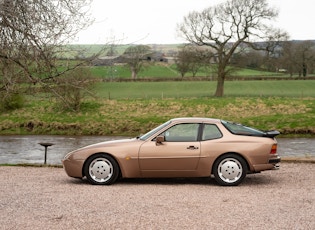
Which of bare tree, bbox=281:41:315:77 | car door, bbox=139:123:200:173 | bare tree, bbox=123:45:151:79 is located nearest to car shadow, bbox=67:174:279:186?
car door, bbox=139:123:200:173

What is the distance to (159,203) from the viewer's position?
987 cm

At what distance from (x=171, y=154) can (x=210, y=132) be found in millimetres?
991

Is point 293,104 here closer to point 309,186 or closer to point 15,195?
point 309,186

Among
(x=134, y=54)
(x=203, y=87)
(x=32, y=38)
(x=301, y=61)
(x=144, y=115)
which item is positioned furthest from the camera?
(x=301, y=61)

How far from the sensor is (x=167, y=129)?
40.4 ft

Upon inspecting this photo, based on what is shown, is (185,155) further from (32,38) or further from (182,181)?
(32,38)

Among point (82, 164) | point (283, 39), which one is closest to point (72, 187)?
point (82, 164)

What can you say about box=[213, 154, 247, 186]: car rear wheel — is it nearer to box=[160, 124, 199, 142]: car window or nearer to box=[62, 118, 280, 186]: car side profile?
box=[62, 118, 280, 186]: car side profile

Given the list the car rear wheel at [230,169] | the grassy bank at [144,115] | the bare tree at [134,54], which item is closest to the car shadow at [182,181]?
the car rear wheel at [230,169]

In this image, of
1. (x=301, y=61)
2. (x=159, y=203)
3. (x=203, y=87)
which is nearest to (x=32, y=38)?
(x=159, y=203)

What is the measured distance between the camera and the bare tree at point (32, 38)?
9.82 metres

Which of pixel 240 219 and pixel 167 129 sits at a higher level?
pixel 167 129

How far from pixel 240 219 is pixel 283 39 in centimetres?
4308

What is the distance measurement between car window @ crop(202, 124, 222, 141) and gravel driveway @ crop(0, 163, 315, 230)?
1.02m
